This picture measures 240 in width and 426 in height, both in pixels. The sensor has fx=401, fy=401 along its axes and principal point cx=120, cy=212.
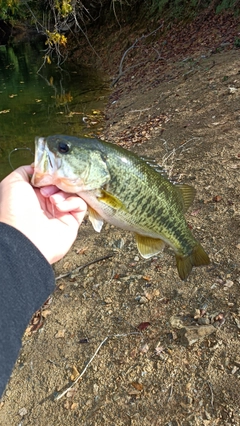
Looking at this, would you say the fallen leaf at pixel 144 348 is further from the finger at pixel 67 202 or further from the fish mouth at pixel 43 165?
the fish mouth at pixel 43 165

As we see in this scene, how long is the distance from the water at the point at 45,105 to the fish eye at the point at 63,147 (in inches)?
282

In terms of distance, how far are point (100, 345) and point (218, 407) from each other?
4.43 ft

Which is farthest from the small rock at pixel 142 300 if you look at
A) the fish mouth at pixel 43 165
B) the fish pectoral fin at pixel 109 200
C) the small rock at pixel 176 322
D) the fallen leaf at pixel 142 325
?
the fish mouth at pixel 43 165

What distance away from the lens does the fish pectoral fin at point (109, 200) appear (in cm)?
280

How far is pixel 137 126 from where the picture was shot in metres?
10.6

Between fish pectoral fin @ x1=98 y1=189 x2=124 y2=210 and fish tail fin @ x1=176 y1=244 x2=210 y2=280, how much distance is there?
85 cm

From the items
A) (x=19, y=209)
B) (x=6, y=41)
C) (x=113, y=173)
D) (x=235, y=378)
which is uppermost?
(x=19, y=209)

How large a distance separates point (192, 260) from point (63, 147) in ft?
4.70

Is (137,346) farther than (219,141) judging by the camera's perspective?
No

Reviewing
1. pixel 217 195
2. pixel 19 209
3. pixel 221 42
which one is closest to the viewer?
pixel 19 209

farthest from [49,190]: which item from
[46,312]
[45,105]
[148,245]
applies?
[45,105]

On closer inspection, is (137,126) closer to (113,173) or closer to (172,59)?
(172,59)

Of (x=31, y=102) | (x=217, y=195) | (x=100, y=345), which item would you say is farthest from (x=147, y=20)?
(x=100, y=345)

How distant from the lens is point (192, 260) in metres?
3.34
